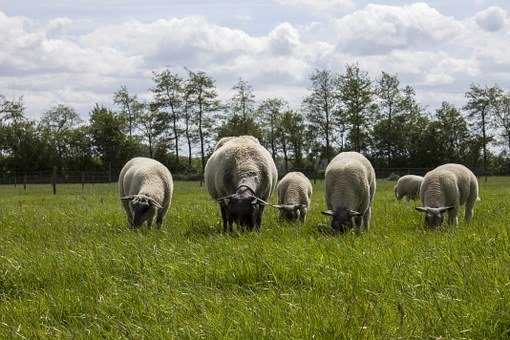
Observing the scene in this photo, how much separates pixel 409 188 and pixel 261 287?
70.3ft

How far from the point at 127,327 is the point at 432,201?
30.1ft

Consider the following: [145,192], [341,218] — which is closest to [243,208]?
[341,218]

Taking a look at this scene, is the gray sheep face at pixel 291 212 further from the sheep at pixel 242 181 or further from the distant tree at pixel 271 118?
the distant tree at pixel 271 118

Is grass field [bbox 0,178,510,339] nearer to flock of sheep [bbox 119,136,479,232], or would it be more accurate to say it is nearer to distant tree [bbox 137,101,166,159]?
flock of sheep [bbox 119,136,479,232]

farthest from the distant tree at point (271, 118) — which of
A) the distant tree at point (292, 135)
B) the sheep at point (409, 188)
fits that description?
the sheep at point (409, 188)

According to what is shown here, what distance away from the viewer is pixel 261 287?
6.05 m

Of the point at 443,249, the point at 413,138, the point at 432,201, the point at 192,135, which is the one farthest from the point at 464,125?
the point at 443,249

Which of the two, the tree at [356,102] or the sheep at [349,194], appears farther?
the tree at [356,102]

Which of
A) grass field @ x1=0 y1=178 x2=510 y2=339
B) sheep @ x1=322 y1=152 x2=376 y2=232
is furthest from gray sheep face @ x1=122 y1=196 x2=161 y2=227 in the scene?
sheep @ x1=322 y1=152 x2=376 y2=232

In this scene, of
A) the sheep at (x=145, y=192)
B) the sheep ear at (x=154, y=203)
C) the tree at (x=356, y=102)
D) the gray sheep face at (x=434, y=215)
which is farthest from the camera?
the tree at (x=356, y=102)

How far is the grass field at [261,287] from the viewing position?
4.36 m

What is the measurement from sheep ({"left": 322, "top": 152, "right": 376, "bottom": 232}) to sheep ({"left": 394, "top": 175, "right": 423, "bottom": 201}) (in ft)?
46.9

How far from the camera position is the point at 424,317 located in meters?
4.40

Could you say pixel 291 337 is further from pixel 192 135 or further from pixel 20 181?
pixel 192 135
